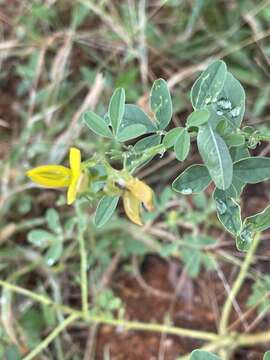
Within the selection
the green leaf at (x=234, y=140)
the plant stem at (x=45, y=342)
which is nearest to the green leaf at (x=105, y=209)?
the green leaf at (x=234, y=140)

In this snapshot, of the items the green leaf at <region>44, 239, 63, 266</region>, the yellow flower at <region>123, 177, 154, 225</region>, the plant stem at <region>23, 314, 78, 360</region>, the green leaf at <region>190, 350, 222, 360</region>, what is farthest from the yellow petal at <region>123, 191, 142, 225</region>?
the green leaf at <region>44, 239, 63, 266</region>

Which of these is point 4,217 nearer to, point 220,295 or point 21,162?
point 21,162

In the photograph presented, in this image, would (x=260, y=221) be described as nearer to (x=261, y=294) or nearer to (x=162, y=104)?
(x=162, y=104)

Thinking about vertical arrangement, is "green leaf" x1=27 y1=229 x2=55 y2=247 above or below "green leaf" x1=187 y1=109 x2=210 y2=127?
below

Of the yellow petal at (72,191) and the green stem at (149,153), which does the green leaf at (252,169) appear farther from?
the yellow petal at (72,191)

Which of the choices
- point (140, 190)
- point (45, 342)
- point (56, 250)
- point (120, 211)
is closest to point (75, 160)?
point (140, 190)

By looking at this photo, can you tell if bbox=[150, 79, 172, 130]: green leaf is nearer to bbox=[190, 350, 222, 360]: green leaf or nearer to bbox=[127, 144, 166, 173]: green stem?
bbox=[127, 144, 166, 173]: green stem

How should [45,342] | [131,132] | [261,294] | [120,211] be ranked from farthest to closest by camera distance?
[120,211]
[261,294]
[45,342]
[131,132]
